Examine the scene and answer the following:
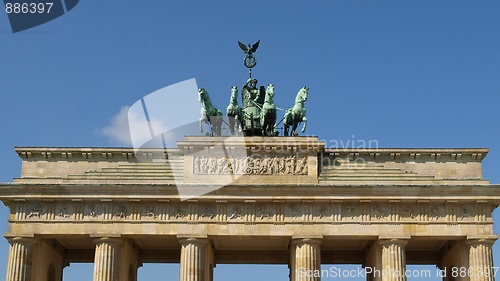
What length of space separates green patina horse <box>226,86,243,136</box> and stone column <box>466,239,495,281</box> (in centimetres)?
1319

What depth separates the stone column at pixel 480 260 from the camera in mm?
41719

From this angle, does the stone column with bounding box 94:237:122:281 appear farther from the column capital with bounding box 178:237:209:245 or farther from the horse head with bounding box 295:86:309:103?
the horse head with bounding box 295:86:309:103

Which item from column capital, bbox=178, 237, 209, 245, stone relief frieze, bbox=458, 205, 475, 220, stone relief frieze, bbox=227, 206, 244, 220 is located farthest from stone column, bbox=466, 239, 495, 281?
column capital, bbox=178, 237, 209, 245

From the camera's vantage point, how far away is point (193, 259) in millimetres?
42156

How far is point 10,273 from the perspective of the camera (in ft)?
137

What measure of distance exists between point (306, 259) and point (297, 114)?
775 centimetres

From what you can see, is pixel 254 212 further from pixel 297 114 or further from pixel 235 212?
pixel 297 114

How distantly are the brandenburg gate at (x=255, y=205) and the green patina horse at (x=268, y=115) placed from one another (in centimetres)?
144

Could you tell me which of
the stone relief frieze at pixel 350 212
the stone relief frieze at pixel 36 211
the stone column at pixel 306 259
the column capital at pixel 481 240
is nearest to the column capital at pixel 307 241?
the stone column at pixel 306 259

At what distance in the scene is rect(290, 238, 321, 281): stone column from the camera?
4197 centimetres

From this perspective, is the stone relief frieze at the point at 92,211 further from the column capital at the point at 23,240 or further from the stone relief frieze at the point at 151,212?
the column capital at the point at 23,240

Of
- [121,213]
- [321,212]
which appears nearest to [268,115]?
[321,212]

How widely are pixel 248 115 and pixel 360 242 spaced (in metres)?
9.00

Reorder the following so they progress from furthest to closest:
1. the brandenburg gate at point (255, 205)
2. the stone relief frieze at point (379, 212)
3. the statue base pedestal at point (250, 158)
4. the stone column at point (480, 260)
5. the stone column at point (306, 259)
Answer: the statue base pedestal at point (250, 158), the stone relief frieze at point (379, 212), the brandenburg gate at point (255, 205), the stone column at point (306, 259), the stone column at point (480, 260)
